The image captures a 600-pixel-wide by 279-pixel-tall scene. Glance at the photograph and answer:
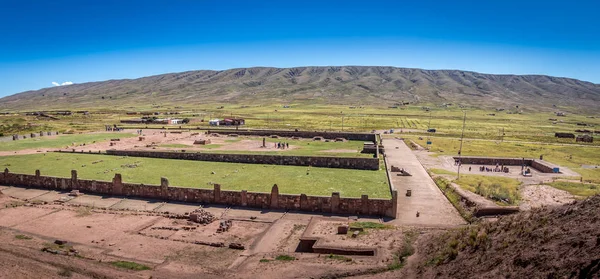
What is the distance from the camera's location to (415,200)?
2764 centimetres

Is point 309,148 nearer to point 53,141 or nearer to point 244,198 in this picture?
point 244,198

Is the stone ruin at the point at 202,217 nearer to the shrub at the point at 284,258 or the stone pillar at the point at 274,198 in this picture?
the stone pillar at the point at 274,198

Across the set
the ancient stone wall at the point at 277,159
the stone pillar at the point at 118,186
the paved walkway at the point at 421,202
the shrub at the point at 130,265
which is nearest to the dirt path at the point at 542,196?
the paved walkway at the point at 421,202

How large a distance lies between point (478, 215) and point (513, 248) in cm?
989

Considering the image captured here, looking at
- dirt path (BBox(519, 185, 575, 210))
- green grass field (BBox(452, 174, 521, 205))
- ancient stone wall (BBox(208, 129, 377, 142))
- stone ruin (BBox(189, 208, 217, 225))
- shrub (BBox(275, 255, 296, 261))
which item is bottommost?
shrub (BBox(275, 255, 296, 261))

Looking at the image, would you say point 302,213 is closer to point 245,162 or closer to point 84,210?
point 84,210

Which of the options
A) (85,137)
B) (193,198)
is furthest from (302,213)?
(85,137)

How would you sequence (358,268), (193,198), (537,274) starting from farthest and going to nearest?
(193,198) < (358,268) < (537,274)

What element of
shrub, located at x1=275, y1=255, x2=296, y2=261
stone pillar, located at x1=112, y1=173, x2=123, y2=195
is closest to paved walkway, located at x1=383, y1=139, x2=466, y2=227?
shrub, located at x1=275, y1=255, x2=296, y2=261

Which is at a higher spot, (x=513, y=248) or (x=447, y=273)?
(x=513, y=248)

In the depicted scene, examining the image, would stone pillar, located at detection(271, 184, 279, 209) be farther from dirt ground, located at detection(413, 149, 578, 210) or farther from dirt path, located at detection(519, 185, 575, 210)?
dirt path, located at detection(519, 185, 575, 210)

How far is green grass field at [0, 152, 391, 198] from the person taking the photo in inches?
1214

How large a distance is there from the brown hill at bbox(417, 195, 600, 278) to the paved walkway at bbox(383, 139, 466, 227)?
648 centimetres

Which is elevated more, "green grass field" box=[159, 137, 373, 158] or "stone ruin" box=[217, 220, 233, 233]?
"green grass field" box=[159, 137, 373, 158]
